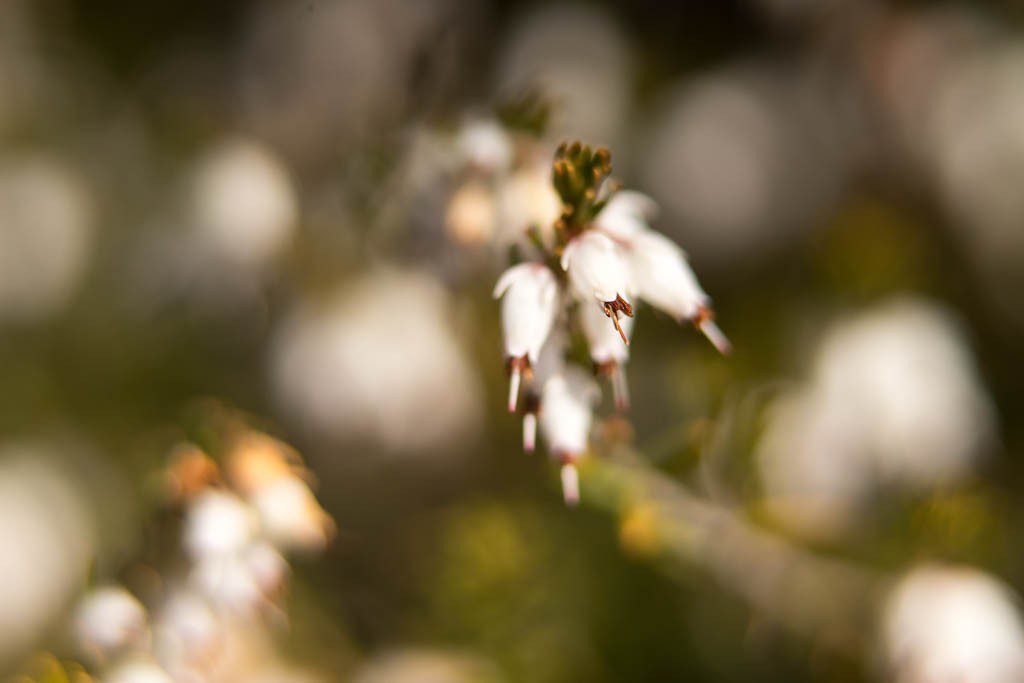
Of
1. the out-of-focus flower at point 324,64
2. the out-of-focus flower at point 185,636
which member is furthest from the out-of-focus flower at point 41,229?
the out-of-focus flower at point 185,636

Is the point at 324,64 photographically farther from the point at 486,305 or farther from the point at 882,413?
the point at 882,413

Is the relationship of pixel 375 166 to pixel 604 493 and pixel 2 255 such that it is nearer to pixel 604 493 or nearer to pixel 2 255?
pixel 604 493

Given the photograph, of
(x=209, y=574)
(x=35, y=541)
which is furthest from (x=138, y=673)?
(x=35, y=541)

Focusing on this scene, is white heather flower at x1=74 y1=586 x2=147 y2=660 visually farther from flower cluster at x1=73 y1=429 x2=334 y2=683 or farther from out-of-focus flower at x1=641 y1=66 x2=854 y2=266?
out-of-focus flower at x1=641 y1=66 x2=854 y2=266

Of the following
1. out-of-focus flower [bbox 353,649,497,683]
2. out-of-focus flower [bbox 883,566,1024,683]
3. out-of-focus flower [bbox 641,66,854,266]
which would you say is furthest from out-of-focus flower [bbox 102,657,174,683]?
out-of-focus flower [bbox 641,66,854,266]

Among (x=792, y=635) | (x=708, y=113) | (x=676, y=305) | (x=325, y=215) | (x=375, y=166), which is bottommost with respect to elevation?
(x=676, y=305)

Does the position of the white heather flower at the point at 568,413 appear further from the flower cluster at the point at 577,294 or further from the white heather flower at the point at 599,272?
the white heather flower at the point at 599,272

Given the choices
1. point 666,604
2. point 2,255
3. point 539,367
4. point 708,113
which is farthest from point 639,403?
point 2,255
